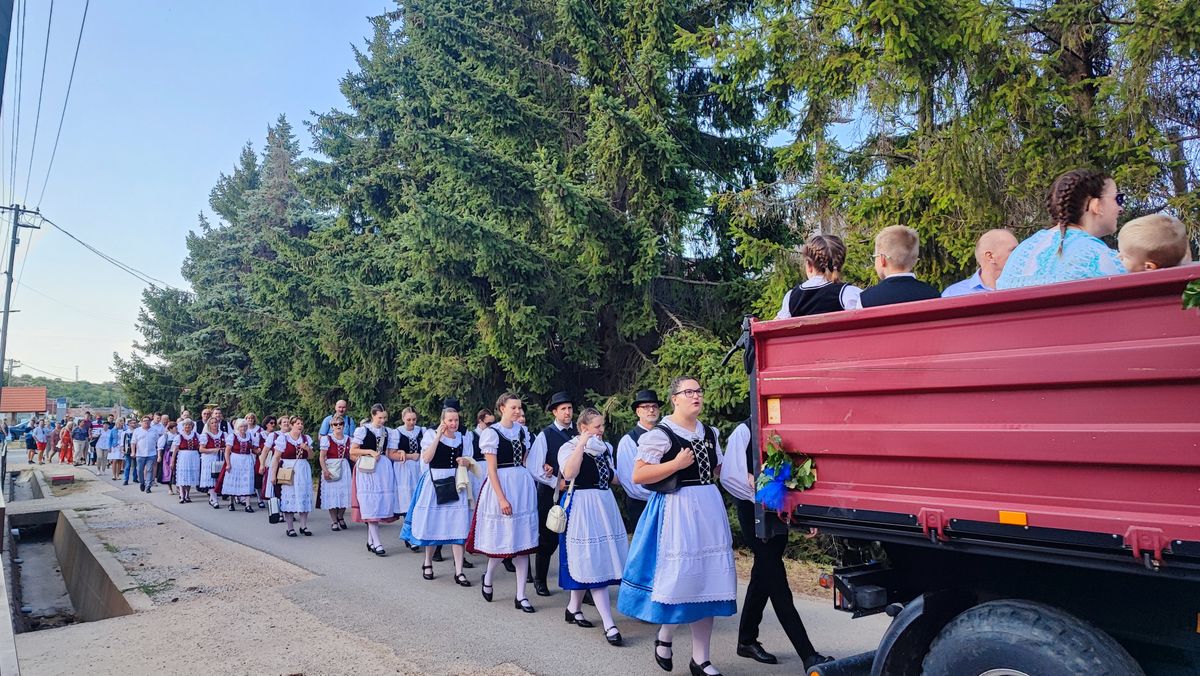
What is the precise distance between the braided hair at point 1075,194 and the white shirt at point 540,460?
518 cm

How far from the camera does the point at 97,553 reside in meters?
10.8

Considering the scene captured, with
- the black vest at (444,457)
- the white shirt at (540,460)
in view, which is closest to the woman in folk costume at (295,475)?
the black vest at (444,457)

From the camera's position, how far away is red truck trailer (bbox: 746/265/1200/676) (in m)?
2.51

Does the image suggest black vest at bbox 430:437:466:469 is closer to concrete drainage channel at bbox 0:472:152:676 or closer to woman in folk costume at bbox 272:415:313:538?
concrete drainage channel at bbox 0:472:152:676

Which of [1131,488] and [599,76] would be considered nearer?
[1131,488]

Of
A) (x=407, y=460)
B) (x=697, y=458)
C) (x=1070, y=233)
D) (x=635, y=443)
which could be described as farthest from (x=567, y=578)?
(x=407, y=460)

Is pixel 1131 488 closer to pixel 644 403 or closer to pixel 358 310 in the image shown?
pixel 644 403

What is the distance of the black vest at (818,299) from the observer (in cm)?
392

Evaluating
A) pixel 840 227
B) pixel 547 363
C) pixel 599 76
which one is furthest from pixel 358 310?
pixel 840 227

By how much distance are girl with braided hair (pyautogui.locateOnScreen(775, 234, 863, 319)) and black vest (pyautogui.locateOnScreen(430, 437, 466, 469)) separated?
5.77 meters

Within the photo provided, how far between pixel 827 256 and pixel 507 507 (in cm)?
432

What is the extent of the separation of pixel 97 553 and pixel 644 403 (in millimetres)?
9090

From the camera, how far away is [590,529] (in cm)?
663

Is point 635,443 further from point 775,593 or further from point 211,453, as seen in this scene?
point 211,453
